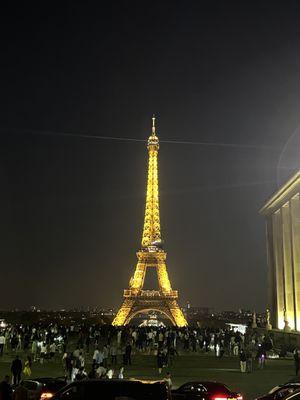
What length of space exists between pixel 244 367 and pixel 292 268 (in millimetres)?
21717

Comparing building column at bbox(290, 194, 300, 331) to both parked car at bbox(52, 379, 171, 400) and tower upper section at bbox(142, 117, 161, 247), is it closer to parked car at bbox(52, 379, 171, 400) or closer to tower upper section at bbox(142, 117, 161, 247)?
parked car at bbox(52, 379, 171, 400)

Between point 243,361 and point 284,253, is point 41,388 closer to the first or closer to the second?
point 243,361

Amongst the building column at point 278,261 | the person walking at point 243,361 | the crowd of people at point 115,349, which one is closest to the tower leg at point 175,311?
the building column at point 278,261

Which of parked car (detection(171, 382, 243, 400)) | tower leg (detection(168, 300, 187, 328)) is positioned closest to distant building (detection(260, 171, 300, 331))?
parked car (detection(171, 382, 243, 400))

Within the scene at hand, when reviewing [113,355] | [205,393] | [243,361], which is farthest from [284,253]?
[205,393]

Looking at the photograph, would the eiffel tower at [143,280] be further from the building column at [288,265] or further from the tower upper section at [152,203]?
the building column at [288,265]

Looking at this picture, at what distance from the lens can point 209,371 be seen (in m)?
27.5

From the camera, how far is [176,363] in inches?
1257

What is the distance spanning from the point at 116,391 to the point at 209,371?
2074cm

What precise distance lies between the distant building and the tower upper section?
120 ft

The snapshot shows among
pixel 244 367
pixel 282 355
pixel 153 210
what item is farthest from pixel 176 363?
pixel 153 210

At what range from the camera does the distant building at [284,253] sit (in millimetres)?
46750

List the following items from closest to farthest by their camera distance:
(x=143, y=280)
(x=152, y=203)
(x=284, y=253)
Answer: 1. (x=284, y=253)
2. (x=143, y=280)
3. (x=152, y=203)

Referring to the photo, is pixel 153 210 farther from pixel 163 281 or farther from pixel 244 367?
pixel 244 367
